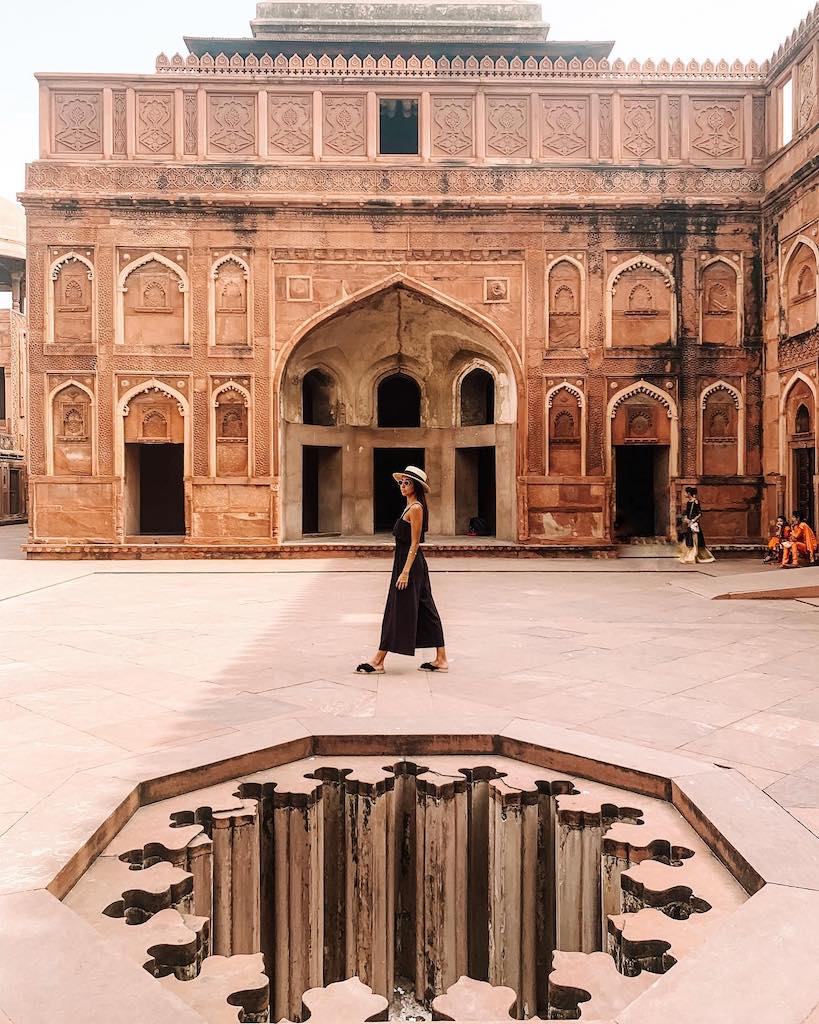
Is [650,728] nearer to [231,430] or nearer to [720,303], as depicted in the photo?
[231,430]

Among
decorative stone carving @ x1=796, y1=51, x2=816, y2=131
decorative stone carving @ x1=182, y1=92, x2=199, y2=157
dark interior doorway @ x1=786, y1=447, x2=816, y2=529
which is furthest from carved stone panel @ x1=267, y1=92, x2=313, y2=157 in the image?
dark interior doorway @ x1=786, y1=447, x2=816, y2=529

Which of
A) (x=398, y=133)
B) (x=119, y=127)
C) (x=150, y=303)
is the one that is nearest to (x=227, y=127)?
(x=119, y=127)

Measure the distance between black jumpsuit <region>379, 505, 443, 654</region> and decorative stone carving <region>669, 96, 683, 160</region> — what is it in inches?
470

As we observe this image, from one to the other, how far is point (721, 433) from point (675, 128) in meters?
5.25

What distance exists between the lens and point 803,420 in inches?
524

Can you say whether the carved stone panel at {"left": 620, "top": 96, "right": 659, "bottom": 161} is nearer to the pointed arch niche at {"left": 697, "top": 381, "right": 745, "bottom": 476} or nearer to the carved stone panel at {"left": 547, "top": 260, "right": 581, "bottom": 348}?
the carved stone panel at {"left": 547, "top": 260, "right": 581, "bottom": 348}

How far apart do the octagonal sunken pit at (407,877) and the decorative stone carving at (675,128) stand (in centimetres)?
1367

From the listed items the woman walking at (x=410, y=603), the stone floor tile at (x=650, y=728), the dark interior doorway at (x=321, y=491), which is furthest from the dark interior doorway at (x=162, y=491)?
the stone floor tile at (x=650, y=728)

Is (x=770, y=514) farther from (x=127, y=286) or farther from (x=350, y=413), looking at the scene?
(x=127, y=286)

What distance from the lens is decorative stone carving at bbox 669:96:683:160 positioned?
14547 millimetres

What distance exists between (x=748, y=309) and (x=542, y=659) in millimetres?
11078

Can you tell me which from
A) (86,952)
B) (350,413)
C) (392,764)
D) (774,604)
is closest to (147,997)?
(86,952)

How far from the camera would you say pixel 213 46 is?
18.1 metres

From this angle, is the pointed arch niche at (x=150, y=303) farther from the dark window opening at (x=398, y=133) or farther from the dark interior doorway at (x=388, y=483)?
the dark window opening at (x=398, y=133)
